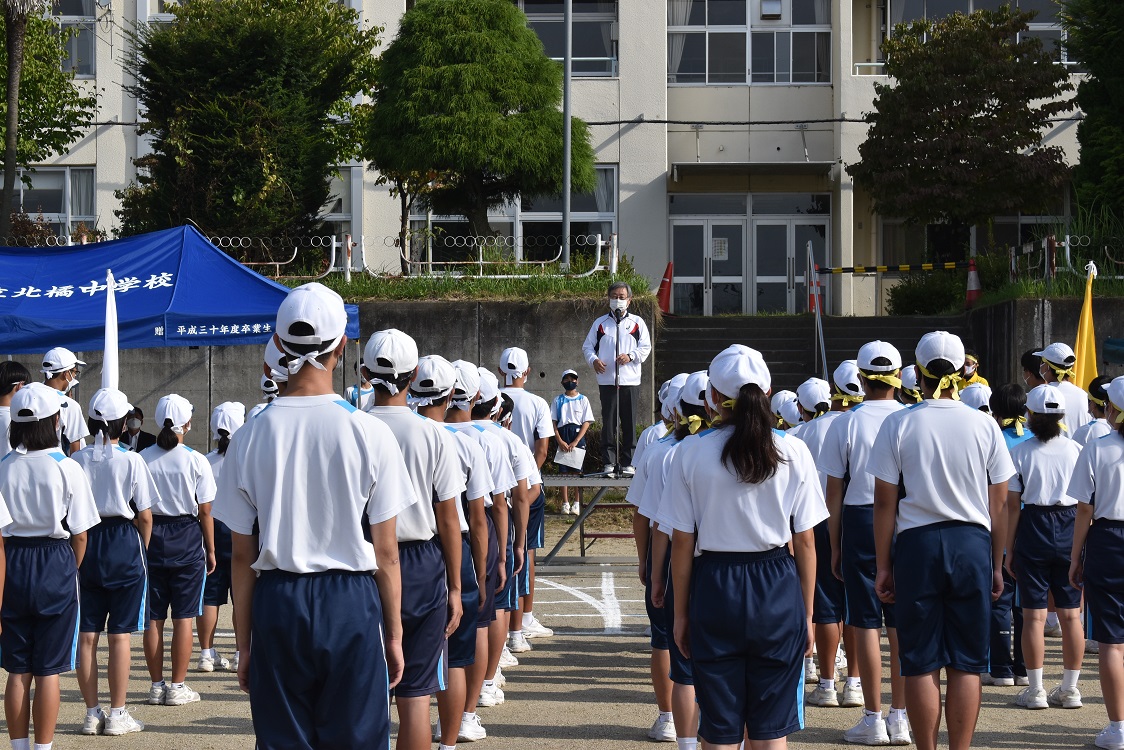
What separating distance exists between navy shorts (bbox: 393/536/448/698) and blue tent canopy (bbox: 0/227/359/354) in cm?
558

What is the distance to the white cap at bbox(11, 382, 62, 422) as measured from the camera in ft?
21.2

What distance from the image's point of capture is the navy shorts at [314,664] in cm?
412

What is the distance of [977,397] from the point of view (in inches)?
338

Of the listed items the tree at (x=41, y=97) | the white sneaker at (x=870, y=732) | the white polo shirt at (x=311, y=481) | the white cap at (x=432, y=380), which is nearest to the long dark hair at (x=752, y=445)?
the white polo shirt at (x=311, y=481)

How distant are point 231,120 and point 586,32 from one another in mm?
10138

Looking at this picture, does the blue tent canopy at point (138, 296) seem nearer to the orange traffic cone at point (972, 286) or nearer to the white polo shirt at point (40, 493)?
the white polo shirt at point (40, 493)

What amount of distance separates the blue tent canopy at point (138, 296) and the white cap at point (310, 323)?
6.62 meters

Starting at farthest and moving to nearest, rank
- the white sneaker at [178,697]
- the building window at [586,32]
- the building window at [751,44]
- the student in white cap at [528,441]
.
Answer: the building window at [751,44]
the building window at [586,32]
the student in white cap at [528,441]
the white sneaker at [178,697]

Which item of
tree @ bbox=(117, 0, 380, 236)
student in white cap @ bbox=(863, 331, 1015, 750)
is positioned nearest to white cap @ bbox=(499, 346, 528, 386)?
student in white cap @ bbox=(863, 331, 1015, 750)

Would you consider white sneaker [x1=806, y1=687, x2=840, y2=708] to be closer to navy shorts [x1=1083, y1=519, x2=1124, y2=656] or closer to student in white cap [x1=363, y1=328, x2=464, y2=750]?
navy shorts [x1=1083, y1=519, x2=1124, y2=656]

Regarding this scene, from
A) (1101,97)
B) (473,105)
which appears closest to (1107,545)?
(1101,97)

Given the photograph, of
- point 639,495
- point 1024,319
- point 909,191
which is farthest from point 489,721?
point 909,191

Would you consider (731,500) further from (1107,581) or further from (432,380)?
(1107,581)

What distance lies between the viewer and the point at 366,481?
4219 millimetres
